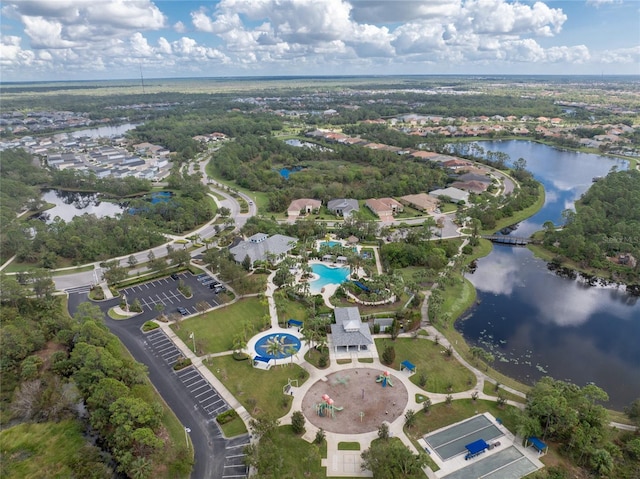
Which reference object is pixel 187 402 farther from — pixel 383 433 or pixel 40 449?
pixel 383 433

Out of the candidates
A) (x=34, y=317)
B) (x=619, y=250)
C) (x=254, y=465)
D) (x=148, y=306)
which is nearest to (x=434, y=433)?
(x=254, y=465)

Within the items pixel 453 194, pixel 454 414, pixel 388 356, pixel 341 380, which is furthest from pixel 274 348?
pixel 453 194

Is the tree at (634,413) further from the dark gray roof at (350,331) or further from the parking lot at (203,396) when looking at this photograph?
the parking lot at (203,396)

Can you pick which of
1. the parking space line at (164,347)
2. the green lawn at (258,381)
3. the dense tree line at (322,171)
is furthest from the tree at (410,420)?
the dense tree line at (322,171)

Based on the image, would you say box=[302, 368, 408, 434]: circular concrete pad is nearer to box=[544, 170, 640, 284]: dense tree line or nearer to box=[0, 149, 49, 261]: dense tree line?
box=[544, 170, 640, 284]: dense tree line

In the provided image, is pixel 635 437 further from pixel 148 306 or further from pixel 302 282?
pixel 148 306
